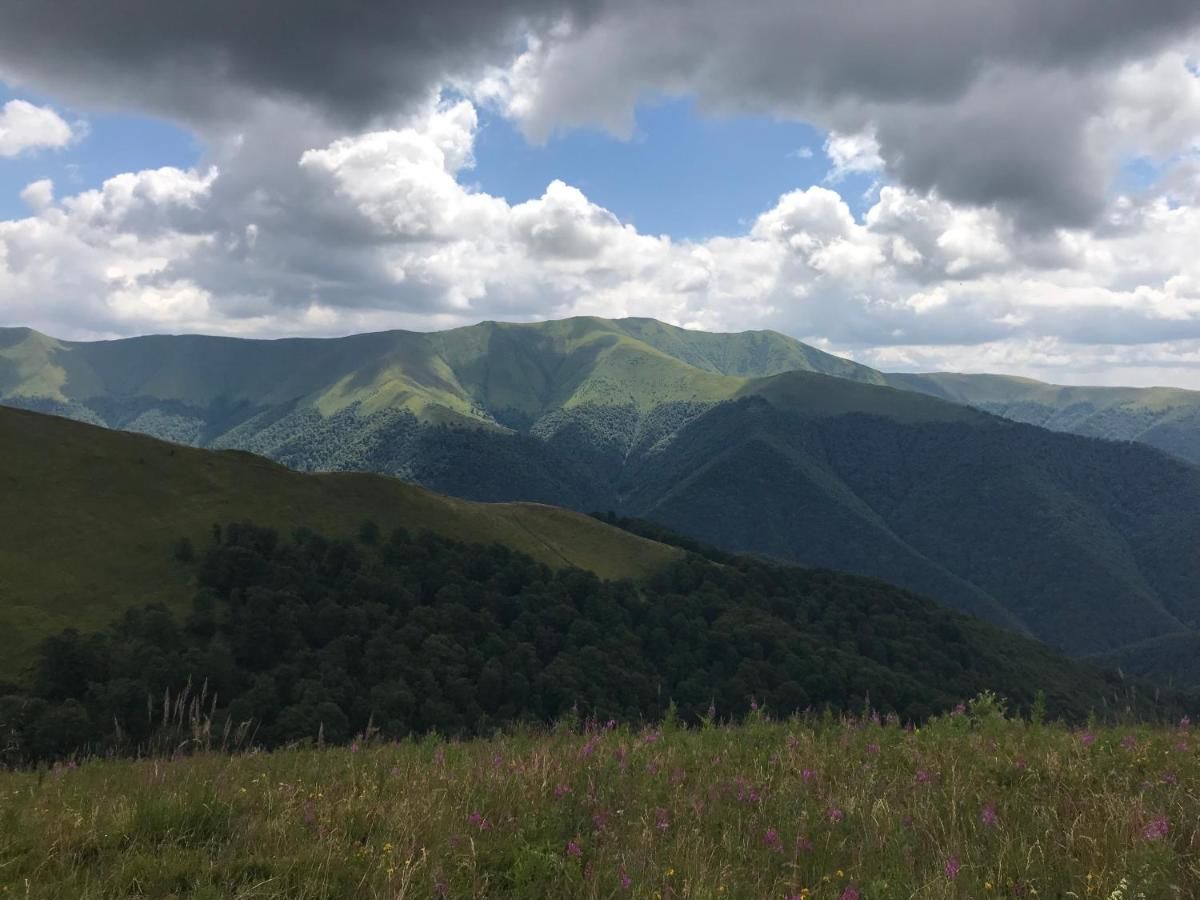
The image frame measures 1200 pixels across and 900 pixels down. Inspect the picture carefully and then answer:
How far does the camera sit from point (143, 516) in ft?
347

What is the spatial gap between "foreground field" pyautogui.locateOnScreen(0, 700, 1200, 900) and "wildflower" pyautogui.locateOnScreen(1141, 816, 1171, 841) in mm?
24

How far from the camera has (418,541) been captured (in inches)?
4838

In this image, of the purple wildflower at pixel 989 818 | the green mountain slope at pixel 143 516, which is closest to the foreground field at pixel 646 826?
the purple wildflower at pixel 989 818

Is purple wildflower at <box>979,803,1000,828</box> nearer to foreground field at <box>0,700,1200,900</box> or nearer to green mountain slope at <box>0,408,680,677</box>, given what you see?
foreground field at <box>0,700,1200,900</box>

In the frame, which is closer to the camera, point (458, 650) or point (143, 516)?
point (458, 650)

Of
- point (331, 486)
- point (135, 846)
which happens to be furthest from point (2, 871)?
point (331, 486)

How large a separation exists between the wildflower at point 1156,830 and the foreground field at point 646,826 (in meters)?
0.02

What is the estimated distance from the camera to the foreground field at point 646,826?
5.42 m

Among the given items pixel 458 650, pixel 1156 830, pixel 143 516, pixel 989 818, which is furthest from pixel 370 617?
pixel 1156 830

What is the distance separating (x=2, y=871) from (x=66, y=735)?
6958 centimetres

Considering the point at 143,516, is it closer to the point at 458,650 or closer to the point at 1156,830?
the point at 458,650

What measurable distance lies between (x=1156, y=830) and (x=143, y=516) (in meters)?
123

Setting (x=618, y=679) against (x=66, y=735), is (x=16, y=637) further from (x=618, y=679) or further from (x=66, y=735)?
(x=618, y=679)

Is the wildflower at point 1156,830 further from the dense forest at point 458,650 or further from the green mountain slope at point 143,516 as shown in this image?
the green mountain slope at point 143,516
